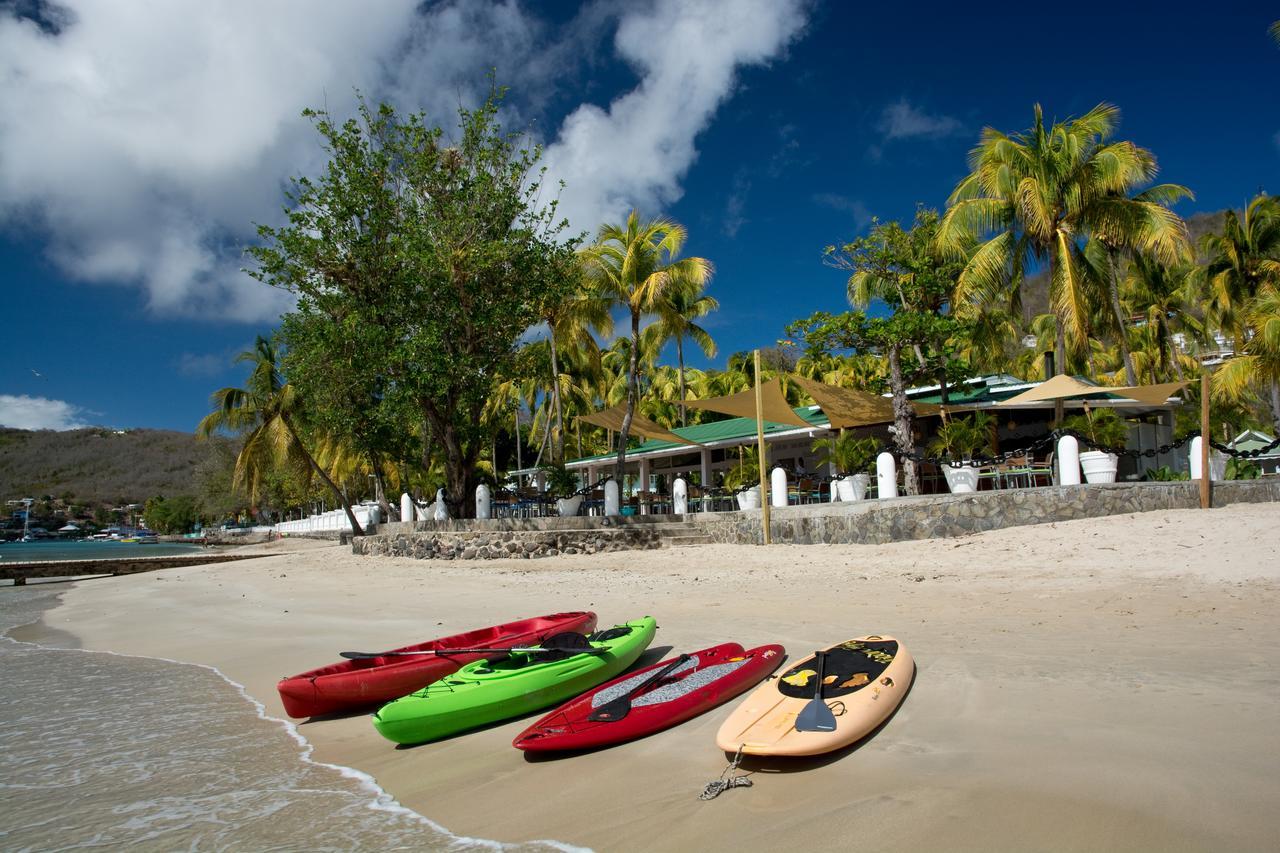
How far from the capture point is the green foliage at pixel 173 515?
94938 millimetres

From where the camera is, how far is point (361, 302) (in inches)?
714

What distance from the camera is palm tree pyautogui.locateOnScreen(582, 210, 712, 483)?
63.2ft

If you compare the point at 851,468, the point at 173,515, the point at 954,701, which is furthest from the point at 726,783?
the point at 173,515

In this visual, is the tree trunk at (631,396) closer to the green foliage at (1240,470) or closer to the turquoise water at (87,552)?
the green foliage at (1240,470)

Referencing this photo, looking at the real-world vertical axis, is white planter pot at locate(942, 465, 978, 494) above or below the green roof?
below

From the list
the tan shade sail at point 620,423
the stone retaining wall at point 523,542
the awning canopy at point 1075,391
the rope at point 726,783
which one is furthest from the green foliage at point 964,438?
the rope at point 726,783

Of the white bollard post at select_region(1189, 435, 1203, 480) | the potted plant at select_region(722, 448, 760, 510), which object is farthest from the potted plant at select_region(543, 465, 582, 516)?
the white bollard post at select_region(1189, 435, 1203, 480)

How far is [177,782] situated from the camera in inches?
185

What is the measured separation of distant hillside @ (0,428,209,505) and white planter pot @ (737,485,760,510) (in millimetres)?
125918

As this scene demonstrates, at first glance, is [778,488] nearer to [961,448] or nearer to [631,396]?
[961,448]

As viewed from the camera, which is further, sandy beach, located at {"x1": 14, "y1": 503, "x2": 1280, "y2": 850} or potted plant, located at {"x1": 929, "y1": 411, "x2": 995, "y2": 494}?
potted plant, located at {"x1": 929, "y1": 411, "x2": 995, "y2": 494}

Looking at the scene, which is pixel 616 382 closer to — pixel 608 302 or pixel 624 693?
pixel 608 302

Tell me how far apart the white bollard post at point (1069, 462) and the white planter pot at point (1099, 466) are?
0.13 metres

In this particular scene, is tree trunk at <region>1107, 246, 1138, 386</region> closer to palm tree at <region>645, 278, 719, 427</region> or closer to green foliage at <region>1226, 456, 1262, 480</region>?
green foliage at <region>1226, 456, 1262, 480</region>
